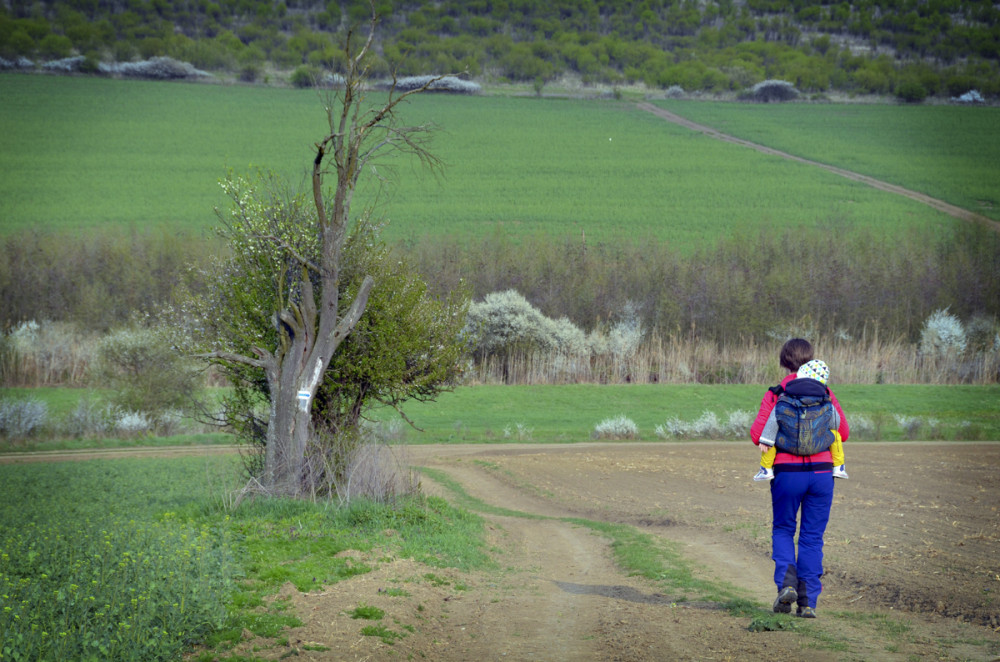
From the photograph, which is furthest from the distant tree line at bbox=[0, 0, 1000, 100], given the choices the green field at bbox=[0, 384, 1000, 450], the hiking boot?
the hiking boot

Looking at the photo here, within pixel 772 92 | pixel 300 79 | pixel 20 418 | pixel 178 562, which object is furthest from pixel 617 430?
pixel 772 92

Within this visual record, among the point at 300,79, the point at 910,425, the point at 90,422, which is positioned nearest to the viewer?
the point at 90,422

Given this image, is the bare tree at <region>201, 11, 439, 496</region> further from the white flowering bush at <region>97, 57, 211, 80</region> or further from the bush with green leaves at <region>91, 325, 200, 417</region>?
the white flowering bush at <region>97, 57, 211, 80</region>

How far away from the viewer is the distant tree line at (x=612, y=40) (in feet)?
234

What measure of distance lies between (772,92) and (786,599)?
95885 millimetres

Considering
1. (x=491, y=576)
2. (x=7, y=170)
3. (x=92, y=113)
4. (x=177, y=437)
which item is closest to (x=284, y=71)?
(x=92, y=113)

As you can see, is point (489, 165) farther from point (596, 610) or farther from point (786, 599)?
point (786, 599)

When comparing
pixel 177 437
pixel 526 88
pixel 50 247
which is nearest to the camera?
pixel 177 437

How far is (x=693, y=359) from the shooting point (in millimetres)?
42625

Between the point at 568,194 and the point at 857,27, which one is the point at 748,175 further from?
the point at 857,27

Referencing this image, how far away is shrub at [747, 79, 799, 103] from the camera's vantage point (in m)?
95.1

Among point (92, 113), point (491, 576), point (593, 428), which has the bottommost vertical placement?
point (593, 428)

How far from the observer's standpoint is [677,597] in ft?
30.3

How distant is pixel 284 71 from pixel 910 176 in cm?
5816
